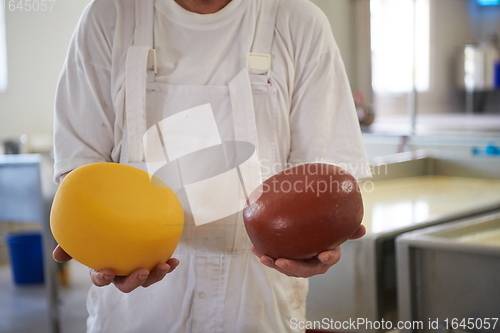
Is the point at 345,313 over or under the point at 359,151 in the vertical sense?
under

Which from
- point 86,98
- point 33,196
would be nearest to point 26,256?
point 33,196

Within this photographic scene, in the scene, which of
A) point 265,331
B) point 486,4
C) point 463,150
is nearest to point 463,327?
point 265,331

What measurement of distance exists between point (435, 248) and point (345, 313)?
34cm

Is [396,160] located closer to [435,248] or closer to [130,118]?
[435,248]

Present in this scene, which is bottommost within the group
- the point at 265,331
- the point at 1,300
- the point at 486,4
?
the point at 1,300

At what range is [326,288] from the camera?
157 centimetres

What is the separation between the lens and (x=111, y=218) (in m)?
0.72

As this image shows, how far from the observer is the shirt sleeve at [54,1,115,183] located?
94 cm

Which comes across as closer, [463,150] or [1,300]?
[463,150]

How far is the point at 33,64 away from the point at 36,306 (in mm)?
1966

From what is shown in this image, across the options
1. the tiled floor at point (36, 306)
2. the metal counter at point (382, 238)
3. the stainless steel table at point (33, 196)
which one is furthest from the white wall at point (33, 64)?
the metal counter at point (382, 238)

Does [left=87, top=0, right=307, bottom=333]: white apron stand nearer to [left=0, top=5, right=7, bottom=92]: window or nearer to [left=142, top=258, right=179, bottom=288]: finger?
[left=142, top=258, right=179, bottom=288]: finger

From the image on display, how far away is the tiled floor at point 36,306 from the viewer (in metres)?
2.84

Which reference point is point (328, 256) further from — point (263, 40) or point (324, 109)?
point (263, 40)
